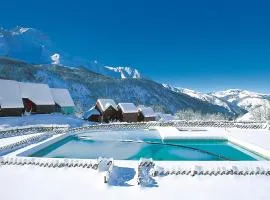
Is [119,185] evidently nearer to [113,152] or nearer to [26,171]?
[26,171]

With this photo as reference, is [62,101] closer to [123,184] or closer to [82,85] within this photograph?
[123,184]

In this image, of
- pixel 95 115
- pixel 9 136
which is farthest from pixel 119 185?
pixel 95 115

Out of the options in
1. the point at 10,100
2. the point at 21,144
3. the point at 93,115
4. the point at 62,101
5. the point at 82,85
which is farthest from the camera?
the point at 82,85

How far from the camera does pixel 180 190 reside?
476 inches

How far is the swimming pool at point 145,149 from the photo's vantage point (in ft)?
69.2

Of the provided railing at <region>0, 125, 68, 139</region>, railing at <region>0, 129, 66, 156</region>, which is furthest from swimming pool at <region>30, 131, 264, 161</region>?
railing at <region>0, 125, 68, 139</region>

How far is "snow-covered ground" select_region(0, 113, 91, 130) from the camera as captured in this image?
120 ft

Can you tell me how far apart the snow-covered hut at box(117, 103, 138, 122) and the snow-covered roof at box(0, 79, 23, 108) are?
680 inches

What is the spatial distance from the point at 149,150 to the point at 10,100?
24.2 m

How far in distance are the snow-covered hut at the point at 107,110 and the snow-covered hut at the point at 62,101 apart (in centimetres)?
469

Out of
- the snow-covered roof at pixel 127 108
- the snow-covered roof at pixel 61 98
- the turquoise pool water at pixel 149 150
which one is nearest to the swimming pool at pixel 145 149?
the turquoise pool water at pixel 149 150

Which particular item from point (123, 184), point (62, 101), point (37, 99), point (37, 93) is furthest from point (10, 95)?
point (123, 184)

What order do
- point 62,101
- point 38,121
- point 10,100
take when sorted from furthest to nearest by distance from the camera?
point 62,101
point 10,100
point 38,121

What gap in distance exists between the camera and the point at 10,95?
40.9m
